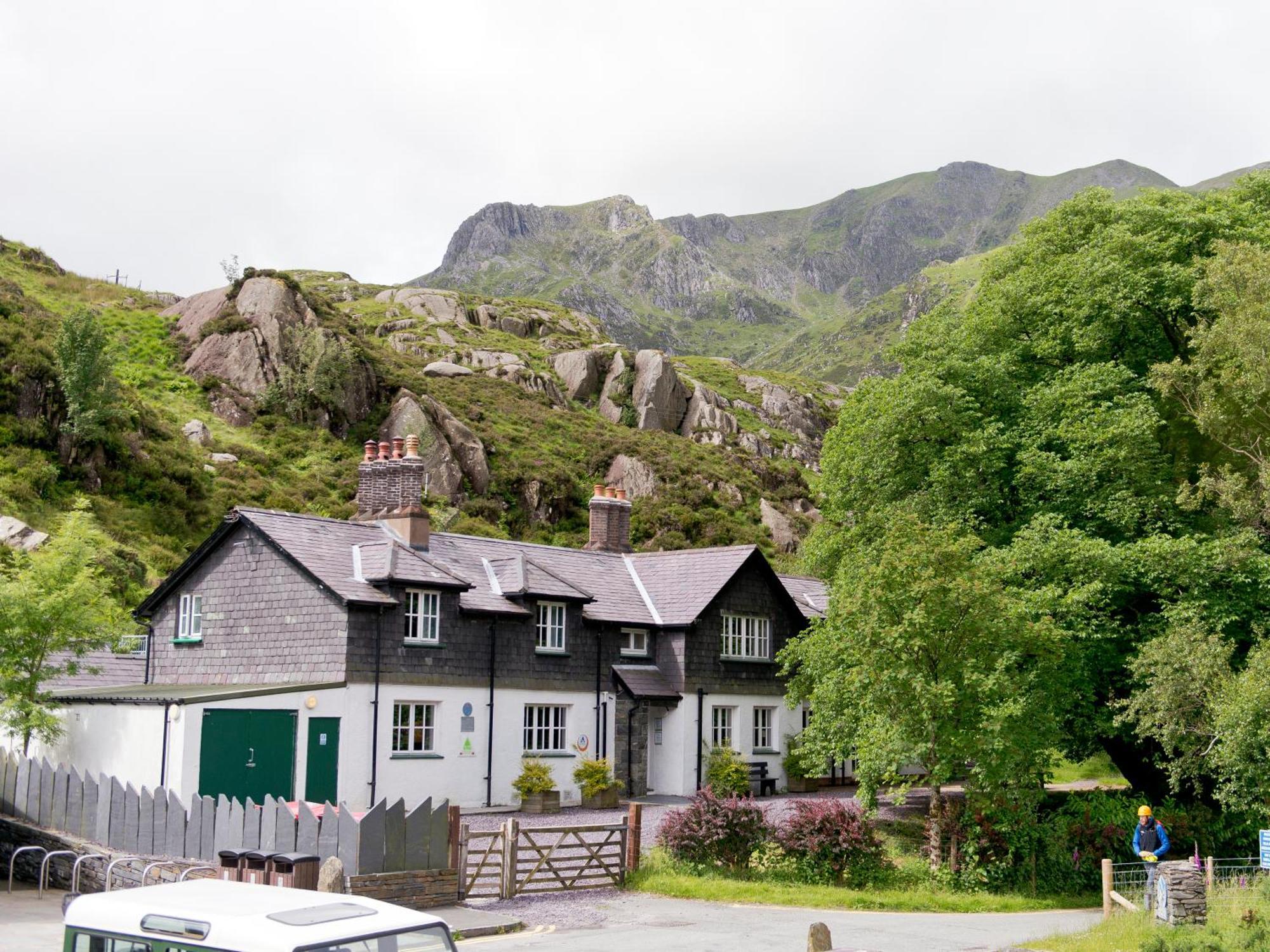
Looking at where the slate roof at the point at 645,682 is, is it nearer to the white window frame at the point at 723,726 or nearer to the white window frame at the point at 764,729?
the white window frame at the point at 723,726

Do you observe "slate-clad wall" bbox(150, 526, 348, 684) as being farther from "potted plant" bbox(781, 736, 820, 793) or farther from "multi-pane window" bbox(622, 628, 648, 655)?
"potted plant" bbox(781, 736, 820, 793)

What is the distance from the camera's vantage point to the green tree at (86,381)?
5894 cm

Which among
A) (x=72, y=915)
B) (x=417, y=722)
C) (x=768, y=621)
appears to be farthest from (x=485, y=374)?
(x=72, y=915)

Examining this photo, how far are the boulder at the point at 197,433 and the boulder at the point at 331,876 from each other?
54.8m

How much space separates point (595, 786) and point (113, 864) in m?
17.3

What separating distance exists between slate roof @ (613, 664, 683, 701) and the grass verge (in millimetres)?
12079

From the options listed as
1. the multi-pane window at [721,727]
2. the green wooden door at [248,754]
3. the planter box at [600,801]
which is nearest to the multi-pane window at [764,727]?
the multi-pane window at [721,727]

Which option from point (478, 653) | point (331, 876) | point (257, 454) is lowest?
point (331, 876)

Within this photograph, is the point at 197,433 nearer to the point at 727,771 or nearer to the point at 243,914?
the point at 727,771

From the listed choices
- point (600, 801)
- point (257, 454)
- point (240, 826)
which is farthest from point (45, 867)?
point (257, 454)

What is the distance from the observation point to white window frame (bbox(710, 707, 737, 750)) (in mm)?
39156

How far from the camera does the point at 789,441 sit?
116 m

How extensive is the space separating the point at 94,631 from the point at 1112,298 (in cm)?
2593

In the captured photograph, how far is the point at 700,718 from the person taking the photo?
3853 centimetres
